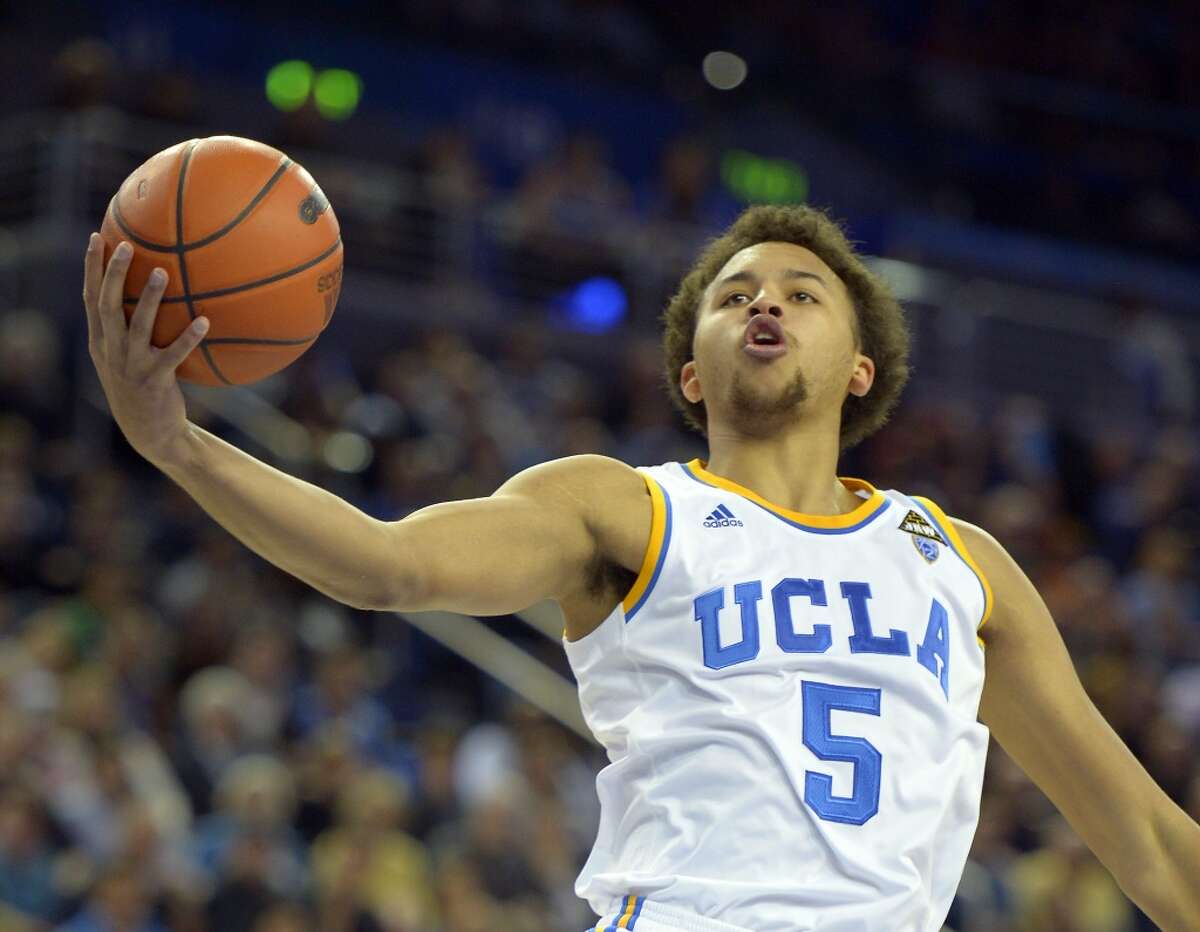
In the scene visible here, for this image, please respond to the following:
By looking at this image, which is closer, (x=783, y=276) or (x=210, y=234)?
(x=210, y=234)

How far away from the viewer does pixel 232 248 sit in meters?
3.32

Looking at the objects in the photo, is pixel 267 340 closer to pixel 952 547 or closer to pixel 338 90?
pixel 952 547

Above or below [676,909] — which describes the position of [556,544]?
above

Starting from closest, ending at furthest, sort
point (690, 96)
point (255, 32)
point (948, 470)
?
point (948, 470), point (255, 32), point (690, 96)

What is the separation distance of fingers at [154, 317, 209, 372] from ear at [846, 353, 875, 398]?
5.36 ft

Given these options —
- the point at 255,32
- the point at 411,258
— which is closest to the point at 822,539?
the point at 411,258

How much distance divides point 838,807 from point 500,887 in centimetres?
552

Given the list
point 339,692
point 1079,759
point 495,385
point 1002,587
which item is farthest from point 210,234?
point 495,385

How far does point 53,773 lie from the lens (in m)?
7.89

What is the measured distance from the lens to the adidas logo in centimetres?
368

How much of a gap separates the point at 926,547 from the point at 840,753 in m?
0.58

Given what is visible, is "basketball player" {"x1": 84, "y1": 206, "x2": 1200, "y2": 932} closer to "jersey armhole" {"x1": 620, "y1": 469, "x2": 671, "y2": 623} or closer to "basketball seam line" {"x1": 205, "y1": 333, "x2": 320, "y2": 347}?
"jersey armhole" {"x1": 620, "y1": 469, "x2": 671, "y2": 623}

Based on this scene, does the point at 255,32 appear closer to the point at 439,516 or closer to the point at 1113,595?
the point at 1113,595

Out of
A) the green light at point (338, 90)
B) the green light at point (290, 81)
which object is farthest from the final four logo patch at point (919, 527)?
the green light at point (338, 90)
